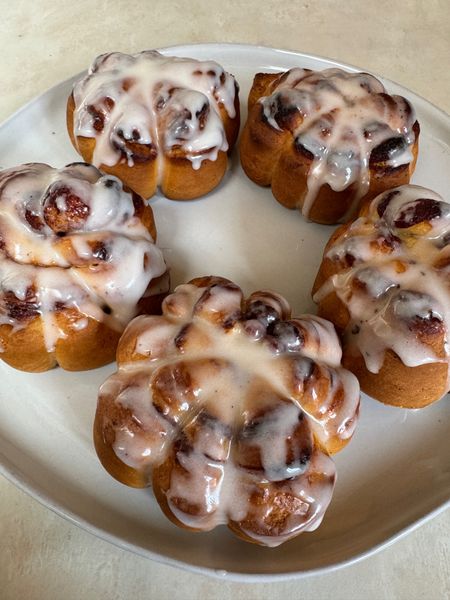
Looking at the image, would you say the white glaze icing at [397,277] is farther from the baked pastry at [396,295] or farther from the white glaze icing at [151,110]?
the white glaze icing at [151,110]

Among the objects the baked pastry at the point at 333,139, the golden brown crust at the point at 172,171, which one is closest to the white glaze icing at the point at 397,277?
the baked pastry at the point at 333,139

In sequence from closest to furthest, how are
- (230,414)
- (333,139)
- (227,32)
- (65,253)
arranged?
1. (230,414)
2. (65,253)
3. (333,139)
4. (227,32)

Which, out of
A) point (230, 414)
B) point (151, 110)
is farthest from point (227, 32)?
point (230, 414)

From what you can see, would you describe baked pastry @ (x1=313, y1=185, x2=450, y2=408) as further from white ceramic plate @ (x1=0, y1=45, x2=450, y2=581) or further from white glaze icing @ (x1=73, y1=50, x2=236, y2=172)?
white glaze icing @ (x1=73, y1=50, x2=236, y2=172)

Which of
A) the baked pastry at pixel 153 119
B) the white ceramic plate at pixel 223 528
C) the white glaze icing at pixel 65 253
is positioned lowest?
the white ceramic plate at pixel 223 528

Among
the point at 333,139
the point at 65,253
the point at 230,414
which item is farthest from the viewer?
Result: the point at 333,139

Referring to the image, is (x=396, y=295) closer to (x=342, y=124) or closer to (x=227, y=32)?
(x=342, y=124)

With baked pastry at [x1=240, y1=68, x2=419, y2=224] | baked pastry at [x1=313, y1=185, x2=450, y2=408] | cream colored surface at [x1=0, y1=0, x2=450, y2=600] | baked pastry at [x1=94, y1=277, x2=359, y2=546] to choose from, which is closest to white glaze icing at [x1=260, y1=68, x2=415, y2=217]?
baked pastry at [x1=240, y1=68, x2=419, y2=224]
